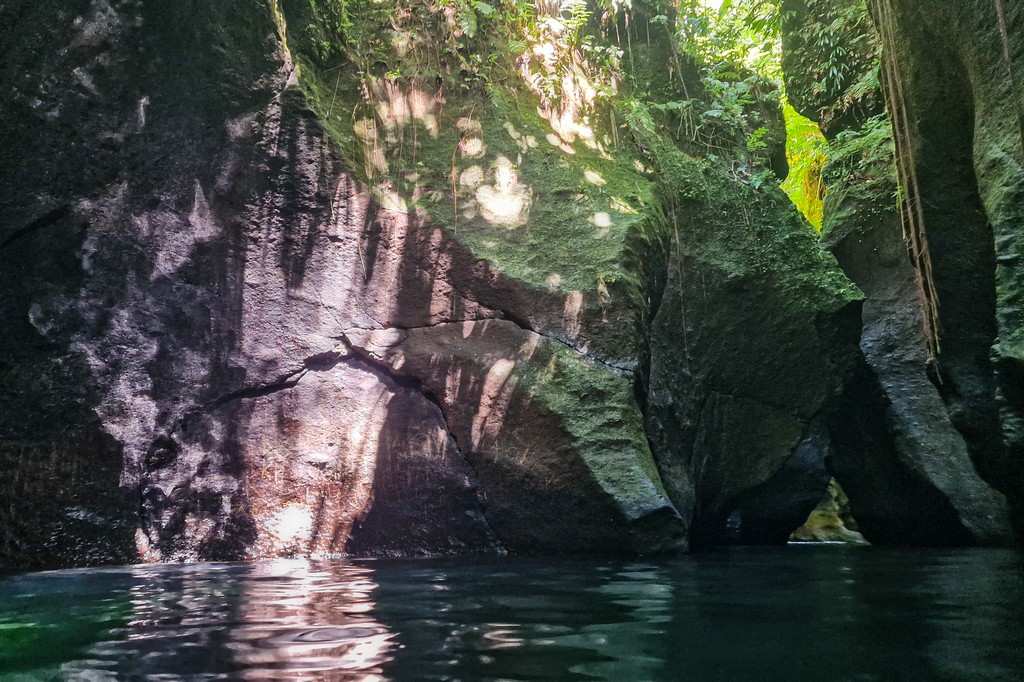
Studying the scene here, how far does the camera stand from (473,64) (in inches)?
242

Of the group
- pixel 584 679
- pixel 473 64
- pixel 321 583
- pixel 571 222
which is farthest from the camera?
pixel 473 64

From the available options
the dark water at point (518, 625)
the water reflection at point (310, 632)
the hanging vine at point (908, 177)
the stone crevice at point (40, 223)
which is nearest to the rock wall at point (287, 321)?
the stone crevice at point (40, 223)

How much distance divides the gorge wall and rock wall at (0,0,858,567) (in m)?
0.02

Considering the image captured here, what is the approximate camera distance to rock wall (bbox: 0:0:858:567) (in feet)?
14.7

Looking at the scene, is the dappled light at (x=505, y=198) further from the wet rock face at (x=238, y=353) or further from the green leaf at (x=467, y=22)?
the green leaf at (x=467, y=22)

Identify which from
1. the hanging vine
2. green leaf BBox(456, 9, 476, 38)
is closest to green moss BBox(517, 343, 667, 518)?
the hanging vine

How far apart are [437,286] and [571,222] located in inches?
48.7

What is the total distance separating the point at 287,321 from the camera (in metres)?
5.01

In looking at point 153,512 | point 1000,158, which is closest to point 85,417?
point 153,512

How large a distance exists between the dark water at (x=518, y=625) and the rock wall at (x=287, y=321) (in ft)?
3.19

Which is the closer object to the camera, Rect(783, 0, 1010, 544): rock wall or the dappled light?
the dappled light

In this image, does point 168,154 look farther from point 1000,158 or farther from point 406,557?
point 1000,158

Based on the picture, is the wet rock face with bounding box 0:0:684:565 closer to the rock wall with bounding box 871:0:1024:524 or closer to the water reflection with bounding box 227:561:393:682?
the water reflection with bounding box 227:561:393:682

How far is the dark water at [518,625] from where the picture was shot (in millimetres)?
1650
